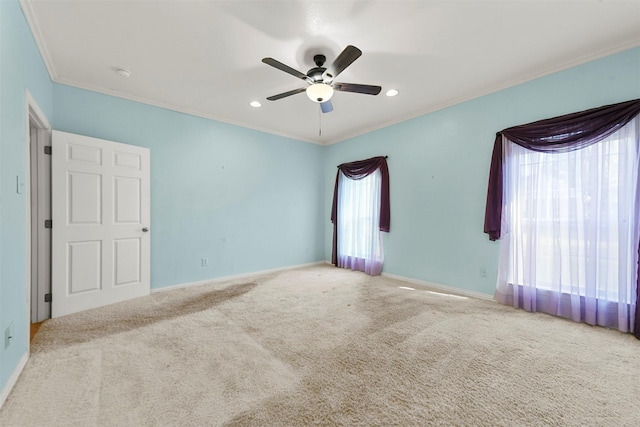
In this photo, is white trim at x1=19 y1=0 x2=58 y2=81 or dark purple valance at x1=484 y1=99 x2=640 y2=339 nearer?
white trim at x1=19 y1=0 x2=58 y2=81

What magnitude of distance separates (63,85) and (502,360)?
5.26 meters

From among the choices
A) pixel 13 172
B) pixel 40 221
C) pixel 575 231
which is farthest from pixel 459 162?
pixel 40 221

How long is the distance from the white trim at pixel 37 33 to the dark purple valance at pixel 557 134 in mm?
4669

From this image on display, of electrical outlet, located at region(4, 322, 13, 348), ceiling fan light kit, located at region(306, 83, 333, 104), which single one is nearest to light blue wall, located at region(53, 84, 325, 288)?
electrical outlet, located at region(4, 322, 13, 348)

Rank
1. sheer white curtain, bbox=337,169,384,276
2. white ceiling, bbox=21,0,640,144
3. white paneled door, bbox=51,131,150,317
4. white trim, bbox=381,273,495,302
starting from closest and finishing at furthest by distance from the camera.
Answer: white ceiling, bbox=21,0,640,144 < white paneled door, bbox=51,131,150,317 < white trim, bbox=381,273,495,302 < sheer white curtain, bbox=337,169,384,276

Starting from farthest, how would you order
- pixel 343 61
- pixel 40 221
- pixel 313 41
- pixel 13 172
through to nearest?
pixel 40 221 → pixel 313 41 → pixel 343 61 → pixel 13 172

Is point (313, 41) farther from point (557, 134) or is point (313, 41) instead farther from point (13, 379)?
point (13, 379)

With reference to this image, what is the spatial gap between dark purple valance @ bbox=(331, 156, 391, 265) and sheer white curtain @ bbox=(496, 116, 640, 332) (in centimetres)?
172

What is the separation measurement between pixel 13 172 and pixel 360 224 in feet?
14.2

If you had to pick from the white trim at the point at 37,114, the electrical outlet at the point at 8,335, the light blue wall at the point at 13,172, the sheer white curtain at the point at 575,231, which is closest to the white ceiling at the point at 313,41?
the light blue wall at the point at 13,172

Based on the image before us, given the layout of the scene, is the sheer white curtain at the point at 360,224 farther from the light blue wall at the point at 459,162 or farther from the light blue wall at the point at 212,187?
the light blue wall at the point at 212,187

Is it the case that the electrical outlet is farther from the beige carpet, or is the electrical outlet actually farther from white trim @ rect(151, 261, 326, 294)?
white trim @ rect(151, 261, 326, 294)

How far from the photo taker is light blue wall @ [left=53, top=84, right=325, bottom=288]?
3451mm

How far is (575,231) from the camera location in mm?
2721
